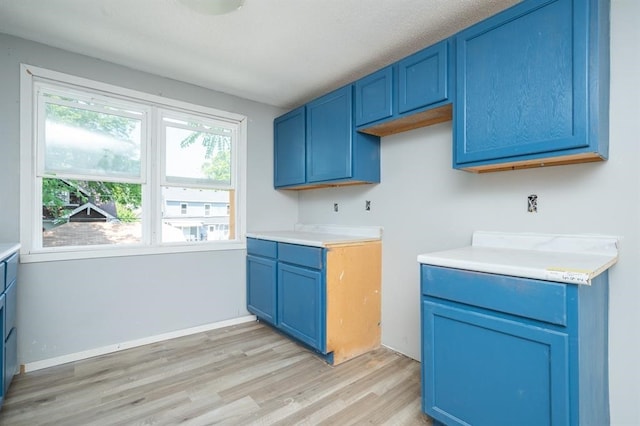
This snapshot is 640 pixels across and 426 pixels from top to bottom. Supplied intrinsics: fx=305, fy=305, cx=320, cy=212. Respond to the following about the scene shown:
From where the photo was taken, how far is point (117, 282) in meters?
2.54

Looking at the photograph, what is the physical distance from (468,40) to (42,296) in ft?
10.9

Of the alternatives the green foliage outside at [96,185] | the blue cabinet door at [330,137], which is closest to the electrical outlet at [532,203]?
the blue cabinet door at [330,137]

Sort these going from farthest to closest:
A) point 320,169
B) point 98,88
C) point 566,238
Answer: point 320,169
point 98,88
point 566,238

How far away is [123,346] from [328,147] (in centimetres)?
242

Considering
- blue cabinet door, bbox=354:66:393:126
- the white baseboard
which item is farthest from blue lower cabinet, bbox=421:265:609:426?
the white baseboard

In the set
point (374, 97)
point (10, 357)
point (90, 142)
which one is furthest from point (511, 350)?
point (90, 142)

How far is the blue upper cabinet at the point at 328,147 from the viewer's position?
254cm

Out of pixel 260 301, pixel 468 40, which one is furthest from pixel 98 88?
pixel 468 40

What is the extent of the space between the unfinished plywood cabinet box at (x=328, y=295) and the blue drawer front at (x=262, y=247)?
14 millimetres

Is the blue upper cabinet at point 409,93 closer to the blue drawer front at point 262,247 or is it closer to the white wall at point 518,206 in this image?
the white wall at point 518,206

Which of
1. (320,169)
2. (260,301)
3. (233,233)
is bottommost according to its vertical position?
(260,301)

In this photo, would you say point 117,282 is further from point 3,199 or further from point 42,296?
point 3,199

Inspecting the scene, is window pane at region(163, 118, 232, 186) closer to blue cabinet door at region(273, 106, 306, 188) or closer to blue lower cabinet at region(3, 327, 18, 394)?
blue cabinet door at region(273, 106, 306, 188)

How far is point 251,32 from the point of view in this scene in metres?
2.04
